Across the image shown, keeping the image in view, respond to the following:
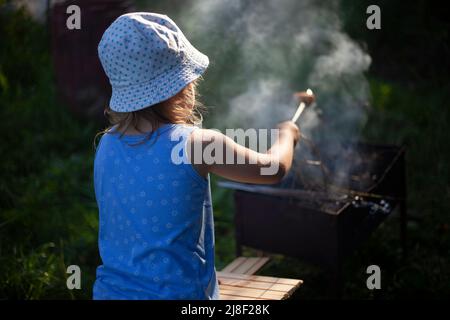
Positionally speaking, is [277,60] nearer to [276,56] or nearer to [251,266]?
[276,56]

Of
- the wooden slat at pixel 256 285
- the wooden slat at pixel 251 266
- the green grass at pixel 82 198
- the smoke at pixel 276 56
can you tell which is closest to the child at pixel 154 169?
the wooden slat at pixel 256 285

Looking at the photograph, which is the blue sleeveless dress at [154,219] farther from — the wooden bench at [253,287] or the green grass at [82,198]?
the green grass at [82,198]

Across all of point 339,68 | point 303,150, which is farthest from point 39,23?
point 303,150

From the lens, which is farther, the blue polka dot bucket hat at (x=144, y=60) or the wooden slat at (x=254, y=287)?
the wooden slat at (x=254, y=287)

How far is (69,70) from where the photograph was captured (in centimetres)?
634

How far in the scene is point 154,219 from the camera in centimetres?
207

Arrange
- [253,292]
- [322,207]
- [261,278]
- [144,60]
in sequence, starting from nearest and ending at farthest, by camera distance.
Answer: [144,60] < [253,292] < [261,278] < [322,207]

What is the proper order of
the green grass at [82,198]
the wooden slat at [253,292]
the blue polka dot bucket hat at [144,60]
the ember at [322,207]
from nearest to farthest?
the blue polka dot bucket hat at [144,60] < the wooden slat at [253,292] < the ember at [322,207] < the green grass at [82,198]

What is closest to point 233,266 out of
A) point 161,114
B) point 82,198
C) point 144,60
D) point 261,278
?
point 261,278

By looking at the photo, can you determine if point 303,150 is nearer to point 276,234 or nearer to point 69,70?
point 276,234

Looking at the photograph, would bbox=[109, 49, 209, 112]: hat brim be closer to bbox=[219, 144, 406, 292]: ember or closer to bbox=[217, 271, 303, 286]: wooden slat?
bbox=[217, 271, 303, 286]: wooden slat

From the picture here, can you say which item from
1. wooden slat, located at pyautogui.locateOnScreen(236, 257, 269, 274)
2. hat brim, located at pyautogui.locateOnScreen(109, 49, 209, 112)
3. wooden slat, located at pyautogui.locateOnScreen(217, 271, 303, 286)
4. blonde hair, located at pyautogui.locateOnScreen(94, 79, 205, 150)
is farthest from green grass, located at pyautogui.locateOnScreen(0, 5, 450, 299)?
hat brim, located at pyautogui.locateOnScreen(109, 49, 209, 112)

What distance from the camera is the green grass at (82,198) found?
3.81m

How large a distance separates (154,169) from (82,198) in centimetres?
314
